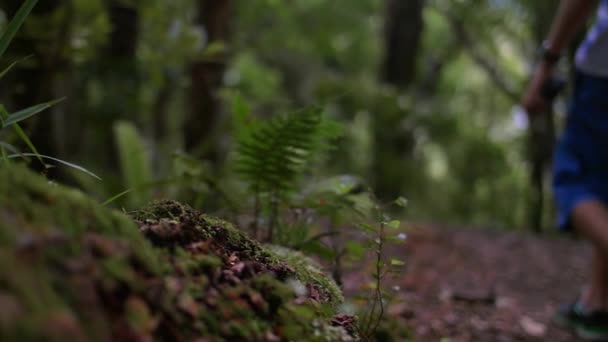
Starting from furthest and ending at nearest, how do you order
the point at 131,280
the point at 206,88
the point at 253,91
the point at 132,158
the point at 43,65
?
the point at 253,91 → the point at 206,88 → the point at 132,158 → the point at 43,65 → the point at 131,280

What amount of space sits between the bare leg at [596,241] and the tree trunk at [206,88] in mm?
2658

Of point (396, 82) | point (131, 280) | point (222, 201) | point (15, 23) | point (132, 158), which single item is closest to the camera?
point (131, 280)

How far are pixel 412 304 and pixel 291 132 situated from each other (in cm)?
157

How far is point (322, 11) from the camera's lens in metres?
15.0

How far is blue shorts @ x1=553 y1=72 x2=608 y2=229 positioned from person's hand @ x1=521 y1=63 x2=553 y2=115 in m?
0.16

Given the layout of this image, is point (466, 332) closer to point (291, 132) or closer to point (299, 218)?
point (299, 218)

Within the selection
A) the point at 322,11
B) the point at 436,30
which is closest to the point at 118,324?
the point at 322,11

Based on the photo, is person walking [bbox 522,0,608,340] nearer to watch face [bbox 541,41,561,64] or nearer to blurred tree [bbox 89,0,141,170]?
watch face [bbox 541,41,561,64]

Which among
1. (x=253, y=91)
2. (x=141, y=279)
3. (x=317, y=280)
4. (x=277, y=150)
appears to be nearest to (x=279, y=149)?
(x=277, y=150)

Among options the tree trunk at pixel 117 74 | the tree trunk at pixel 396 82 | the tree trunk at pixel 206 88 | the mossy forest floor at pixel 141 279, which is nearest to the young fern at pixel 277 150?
the mossy forest floor at pixel 141 279

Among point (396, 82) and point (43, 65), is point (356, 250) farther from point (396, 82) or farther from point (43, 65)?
point (396, 82)

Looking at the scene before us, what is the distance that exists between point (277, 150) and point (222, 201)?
950 mm

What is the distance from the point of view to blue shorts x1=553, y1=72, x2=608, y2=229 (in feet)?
10.2

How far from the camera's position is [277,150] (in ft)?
6.20
